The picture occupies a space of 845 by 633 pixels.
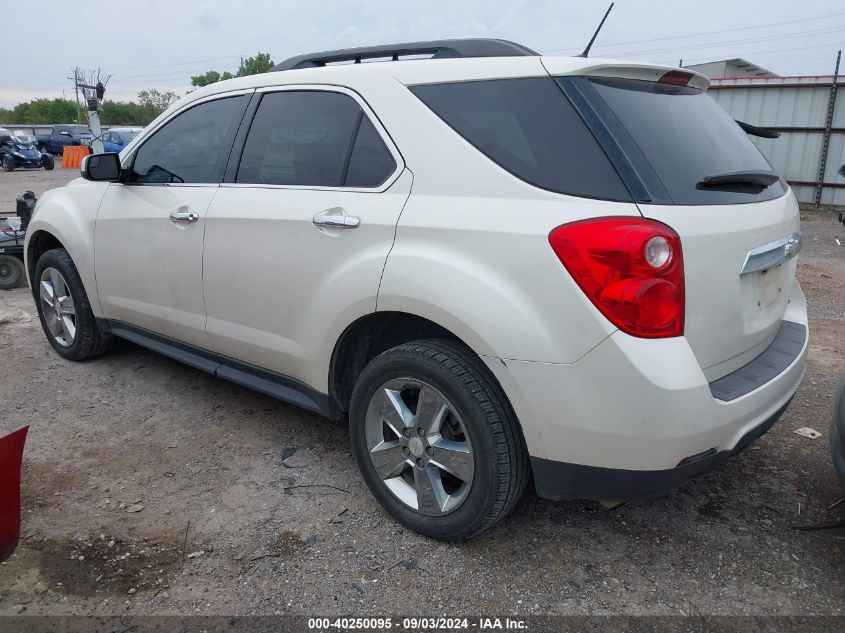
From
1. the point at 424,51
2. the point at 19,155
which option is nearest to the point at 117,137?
the point at 19,155

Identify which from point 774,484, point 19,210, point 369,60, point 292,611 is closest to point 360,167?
point 369,60

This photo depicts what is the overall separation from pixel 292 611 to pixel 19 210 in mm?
6181

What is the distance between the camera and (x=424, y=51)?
2783mm

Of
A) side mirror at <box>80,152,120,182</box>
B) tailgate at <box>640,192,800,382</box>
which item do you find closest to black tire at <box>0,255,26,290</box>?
side mirror at <box>80,152,120,182</box>

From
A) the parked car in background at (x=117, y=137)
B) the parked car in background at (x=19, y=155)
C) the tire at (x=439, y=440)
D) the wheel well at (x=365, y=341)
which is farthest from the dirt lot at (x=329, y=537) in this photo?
the parked car in background at (x=19, y=155)

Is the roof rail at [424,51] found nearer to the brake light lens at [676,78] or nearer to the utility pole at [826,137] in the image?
the brake light lens at [676,78]

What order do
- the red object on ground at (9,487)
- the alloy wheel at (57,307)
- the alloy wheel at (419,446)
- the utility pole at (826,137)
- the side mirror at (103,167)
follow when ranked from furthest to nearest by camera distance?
the utility pole at (826,137) → the alloy wheel at (57,307) → the side mirror at (103,167) → the alloy wheel at (419,446) → the red object on ground at (9,487)

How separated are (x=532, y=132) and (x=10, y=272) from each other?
6.25 meters

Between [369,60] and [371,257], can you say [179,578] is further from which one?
[369,60]

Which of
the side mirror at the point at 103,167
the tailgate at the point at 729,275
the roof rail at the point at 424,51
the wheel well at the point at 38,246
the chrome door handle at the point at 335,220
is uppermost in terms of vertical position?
the roof rail at the point at 424,51

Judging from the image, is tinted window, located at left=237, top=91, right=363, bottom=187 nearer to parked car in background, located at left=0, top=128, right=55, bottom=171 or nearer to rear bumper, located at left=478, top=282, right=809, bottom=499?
rear bumper, located at left=478, top=282, right=809, bottom=499

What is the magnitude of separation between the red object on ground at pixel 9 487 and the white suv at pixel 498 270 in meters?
1.15

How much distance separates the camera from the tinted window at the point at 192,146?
332 centimetres

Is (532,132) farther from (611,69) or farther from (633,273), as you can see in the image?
(633,273)
